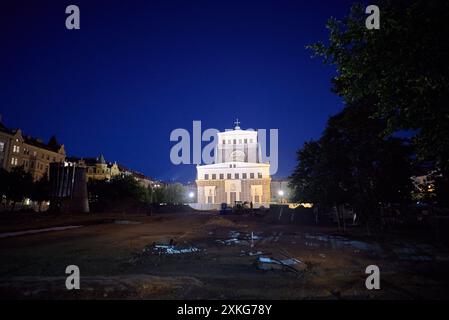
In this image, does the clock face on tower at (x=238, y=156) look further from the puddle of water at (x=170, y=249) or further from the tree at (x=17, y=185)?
the puddle of water at (x=170, y=249)

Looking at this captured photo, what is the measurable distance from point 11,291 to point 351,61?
38.1 feet

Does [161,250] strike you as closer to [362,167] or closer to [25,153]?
[362,167]

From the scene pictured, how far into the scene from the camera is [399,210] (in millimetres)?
32812

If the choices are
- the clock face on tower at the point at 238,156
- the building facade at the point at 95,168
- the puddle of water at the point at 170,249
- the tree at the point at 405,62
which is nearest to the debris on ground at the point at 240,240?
the puddle of water at the point at 170,249

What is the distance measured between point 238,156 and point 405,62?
87477 millimetres

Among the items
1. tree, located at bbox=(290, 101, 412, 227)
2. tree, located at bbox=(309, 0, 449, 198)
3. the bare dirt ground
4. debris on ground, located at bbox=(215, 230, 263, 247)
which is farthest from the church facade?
tree, located at bbox=(309, 0, 449, 198)

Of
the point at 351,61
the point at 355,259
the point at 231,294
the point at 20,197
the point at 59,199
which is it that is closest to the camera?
the point at 231,294

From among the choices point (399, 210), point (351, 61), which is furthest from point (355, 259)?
point (399, 210)

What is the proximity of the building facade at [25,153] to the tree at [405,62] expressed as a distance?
207 ft

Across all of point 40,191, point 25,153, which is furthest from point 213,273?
point 25,153

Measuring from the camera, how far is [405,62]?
26.8 feet

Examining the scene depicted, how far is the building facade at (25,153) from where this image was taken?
208 ft
